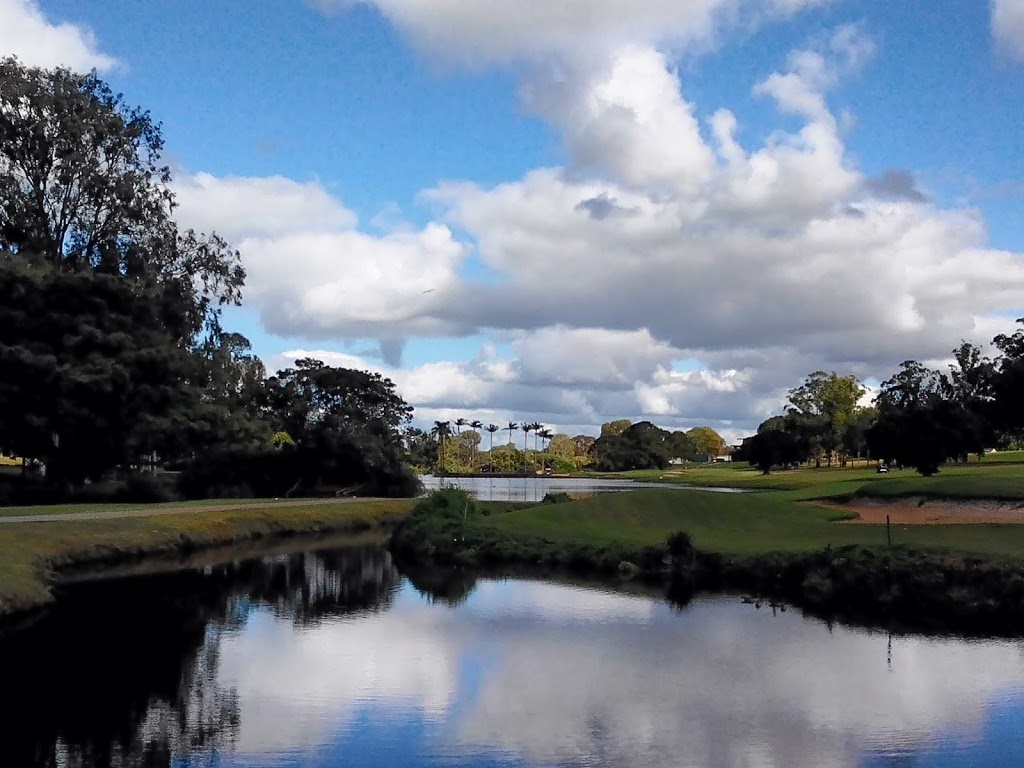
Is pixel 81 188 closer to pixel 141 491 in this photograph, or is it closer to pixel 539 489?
pixel 141 491

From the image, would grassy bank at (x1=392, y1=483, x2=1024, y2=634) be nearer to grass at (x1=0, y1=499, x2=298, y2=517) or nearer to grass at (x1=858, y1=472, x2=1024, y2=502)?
grass at (x1=858, y1=472, x2=1024, y2=502)

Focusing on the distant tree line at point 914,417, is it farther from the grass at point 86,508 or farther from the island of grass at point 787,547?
the grass at point 86,508

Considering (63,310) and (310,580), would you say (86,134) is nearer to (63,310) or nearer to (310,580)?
(63,310)

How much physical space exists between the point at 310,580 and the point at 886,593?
18608 millimetres

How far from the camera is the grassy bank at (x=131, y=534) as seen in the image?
82.8 ft

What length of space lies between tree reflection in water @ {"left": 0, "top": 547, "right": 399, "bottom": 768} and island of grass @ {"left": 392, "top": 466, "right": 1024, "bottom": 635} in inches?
311

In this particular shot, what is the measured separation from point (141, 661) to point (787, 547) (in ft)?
71.4

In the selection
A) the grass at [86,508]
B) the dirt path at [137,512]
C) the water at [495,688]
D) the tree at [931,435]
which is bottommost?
the water at [495,688]

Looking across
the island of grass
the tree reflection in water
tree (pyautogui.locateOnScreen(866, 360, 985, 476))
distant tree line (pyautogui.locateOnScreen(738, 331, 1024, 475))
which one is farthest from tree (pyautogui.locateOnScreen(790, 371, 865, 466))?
the tree reflection in water

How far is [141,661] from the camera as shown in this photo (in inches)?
769

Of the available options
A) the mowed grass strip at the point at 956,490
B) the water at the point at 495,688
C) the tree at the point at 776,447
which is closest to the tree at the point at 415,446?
the mowed grass strip at the point at 956,490

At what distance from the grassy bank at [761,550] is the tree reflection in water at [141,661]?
785 cm

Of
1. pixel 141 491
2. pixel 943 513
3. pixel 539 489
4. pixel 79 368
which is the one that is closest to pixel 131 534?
pixel 79 368

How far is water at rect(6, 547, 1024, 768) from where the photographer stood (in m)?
13.5
